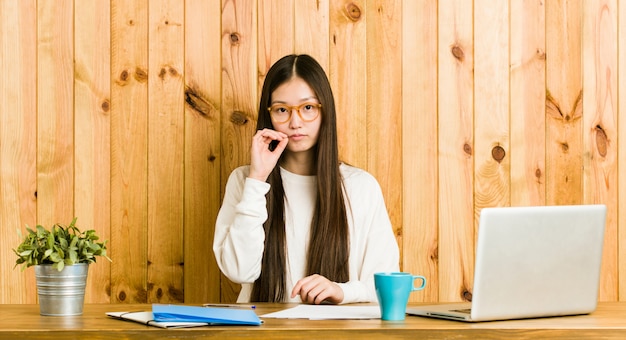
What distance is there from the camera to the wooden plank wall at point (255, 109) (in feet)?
7.90

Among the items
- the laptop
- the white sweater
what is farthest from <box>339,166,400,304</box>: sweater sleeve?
the laptop

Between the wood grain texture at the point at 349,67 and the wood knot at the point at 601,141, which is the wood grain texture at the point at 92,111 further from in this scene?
the wood knot at the point at 601,141

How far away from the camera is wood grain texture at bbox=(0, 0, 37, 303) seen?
94.3 inches

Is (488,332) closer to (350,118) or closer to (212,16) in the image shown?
(350,118)

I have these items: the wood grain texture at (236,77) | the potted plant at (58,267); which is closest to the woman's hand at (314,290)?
the potted plant at (58,267)

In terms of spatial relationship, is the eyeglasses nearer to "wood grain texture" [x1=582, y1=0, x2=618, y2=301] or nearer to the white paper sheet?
the white paper sheet

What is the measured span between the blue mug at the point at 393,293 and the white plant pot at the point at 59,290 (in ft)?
2.08

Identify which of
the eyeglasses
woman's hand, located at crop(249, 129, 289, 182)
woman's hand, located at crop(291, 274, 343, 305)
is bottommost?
woman's hand, located at crop(291, 274, 343, 305)

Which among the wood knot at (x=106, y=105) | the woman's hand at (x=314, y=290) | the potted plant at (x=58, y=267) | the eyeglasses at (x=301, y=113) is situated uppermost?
the wood knot at (x=106, y=105)

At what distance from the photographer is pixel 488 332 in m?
1.33

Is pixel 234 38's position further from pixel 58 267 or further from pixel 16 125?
pixel 58 267

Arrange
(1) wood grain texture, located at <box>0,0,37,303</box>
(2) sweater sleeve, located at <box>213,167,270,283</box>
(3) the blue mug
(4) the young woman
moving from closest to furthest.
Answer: (3) the blue mug, (2) sweater sleeve, located at <box>213,167,270,283</box>, (4) the young woman, (1) wood grain texture, located at <box>0,0,37,303</box>

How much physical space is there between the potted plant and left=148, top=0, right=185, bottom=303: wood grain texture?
0.86 m

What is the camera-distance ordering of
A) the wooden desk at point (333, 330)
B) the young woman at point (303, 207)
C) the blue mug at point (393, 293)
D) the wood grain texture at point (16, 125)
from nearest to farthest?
the wooden desk at point (333, 330) < the blue mug at point (393, 293) < the young woman at point (303, 207) < the wood grain texture at point (16, 125)
